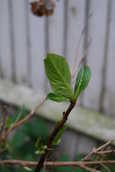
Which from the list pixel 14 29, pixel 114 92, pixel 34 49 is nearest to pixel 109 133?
pixel 114 92

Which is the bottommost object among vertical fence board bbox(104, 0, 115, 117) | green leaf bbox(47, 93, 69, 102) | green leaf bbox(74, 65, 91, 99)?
vertical fence board bbox(104, 0, 115, 117)

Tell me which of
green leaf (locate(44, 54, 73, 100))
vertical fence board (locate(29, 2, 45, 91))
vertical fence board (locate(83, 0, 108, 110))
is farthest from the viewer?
vertical fence board (locate(29, 2, 45, 91))

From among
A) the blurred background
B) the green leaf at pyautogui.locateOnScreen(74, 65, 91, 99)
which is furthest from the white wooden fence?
the green leaf at pyautogui.locateOnScreen(74, 65, 91, 99)

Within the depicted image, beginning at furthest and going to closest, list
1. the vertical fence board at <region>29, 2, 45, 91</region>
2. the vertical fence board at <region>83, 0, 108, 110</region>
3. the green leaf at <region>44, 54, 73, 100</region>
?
the vertical fence board at <region>29, 2, 45, 91</region> < the vertical fence board at <region>83, 0, 108, 110</region> < the green leaf at <region>44, 54, 73, 100</region>

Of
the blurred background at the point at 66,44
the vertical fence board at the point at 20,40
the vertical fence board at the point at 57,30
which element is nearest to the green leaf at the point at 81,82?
the blurred background at the point at 66,44

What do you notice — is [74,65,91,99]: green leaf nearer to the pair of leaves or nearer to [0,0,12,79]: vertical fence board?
the pair of leaves

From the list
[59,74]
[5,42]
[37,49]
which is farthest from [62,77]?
[5,42]
